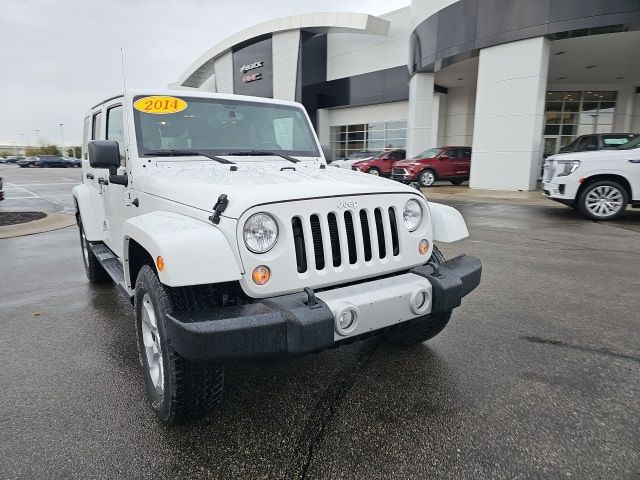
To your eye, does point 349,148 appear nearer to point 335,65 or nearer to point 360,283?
point 335,65

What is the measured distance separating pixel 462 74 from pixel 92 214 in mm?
19580

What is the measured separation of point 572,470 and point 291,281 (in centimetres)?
160

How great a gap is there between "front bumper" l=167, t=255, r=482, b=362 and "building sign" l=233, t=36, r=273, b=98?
3087cm

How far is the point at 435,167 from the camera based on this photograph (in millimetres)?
18156

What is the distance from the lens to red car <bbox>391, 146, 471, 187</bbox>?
17984 millimetres

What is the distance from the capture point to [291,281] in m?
2.20

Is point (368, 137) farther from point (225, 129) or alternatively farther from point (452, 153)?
point (225, 129)

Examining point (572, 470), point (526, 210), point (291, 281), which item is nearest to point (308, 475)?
point (291, 281)

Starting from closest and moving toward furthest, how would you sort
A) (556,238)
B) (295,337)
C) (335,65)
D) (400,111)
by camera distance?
(295,337)
(556,238)
(400,111)
(335,65)

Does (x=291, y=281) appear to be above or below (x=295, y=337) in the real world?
above

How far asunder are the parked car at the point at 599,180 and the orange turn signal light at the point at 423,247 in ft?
26.7

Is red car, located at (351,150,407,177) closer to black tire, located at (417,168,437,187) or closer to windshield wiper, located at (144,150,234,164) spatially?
black tire, located at (417,168,437,187)

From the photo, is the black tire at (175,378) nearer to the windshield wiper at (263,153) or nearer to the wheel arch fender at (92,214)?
the windshield wiper at (263,153)

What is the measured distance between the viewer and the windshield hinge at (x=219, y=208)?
7.15ft
